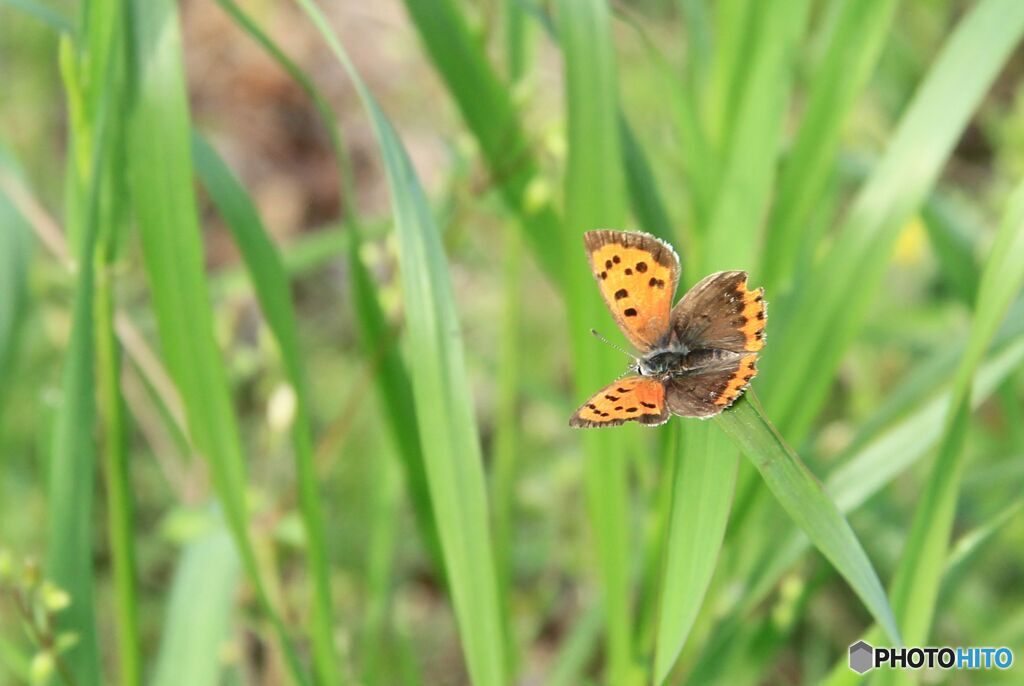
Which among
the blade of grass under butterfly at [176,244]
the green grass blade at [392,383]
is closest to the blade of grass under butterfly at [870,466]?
the green grass blade at [392,383]

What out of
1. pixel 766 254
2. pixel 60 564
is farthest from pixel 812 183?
pixel 60 564

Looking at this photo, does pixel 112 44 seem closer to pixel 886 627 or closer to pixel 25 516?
pixel 886 627

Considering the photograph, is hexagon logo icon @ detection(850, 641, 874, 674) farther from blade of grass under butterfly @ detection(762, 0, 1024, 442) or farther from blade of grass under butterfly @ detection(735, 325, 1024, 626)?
blade of grass under butterfly @ detection(762, 0, 1024, 442)

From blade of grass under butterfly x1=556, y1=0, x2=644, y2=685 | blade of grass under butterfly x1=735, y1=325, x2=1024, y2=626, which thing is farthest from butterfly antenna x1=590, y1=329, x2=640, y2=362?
blade of grass under butterfly x1=735, y1=325, x2=1024, y2=626

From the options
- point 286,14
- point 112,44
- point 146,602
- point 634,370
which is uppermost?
point 286,14

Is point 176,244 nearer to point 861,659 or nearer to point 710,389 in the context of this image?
point 710,389

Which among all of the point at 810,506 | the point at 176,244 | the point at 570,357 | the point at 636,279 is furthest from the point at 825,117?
the point at 176,244

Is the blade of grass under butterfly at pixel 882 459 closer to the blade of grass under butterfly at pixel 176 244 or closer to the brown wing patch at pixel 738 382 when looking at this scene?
the brown wing patch at pixel 738 382
